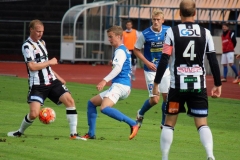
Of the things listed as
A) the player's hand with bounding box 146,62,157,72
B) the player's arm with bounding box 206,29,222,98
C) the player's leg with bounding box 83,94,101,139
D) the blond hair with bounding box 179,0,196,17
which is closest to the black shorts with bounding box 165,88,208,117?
the player's arm with bounding box 206,29,222,98

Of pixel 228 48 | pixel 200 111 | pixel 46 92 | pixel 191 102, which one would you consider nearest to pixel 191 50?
pixel 191 102

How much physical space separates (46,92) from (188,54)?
353 cm

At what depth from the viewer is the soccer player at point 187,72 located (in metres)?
9.52

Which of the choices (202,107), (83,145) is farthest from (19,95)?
(202,107)

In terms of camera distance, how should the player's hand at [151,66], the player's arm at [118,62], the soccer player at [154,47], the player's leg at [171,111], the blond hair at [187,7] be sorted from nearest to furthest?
the blond hair at [187,7]
the player's leg at [171,111]
the player's arm at [118,62]
the player's hand at [151,66]
the soccer player at [154,47]

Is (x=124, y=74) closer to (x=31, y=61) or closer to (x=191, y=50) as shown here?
(x=31, y=61)

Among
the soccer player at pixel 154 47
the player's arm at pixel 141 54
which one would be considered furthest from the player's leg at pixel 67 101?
the soccer player at pixel 154 47

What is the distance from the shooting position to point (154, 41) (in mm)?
14281

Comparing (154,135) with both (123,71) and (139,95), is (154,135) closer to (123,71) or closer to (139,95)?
(123,71)

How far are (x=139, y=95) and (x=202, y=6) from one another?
14.7 m

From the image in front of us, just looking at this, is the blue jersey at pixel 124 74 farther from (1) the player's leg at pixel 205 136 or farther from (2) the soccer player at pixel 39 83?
(1) the player's leg at pixel 205 136

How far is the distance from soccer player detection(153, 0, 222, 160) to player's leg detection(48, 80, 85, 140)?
287 centimetres

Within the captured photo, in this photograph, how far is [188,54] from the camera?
9.55 m

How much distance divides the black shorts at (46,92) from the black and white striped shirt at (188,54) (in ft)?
10.3
